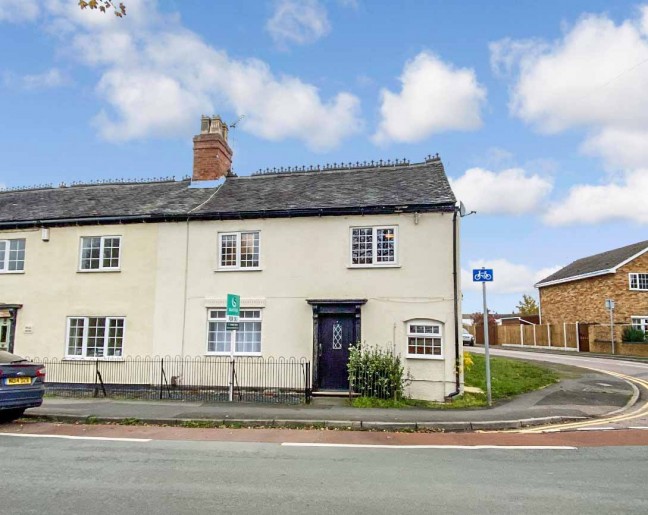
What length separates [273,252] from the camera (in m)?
16.2

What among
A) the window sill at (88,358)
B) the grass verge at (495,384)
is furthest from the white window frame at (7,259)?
the grass verge at (495,384)

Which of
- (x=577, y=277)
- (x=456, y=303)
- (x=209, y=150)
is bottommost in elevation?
(x=456, y=303)

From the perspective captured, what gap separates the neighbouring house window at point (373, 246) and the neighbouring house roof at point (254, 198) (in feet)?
2.05

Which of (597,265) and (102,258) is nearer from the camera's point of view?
(102,258)

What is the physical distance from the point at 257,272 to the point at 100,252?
5513 mm

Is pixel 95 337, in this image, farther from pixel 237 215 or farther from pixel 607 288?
pixel 607 288

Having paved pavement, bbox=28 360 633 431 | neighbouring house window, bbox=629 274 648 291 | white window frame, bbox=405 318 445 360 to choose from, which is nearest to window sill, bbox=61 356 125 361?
paved pavement, bbox=28 360 633 431

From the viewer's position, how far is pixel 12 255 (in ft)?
60.2

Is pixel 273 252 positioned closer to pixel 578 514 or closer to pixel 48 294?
pixel 48 294

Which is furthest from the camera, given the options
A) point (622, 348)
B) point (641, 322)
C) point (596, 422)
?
point (641, 322)

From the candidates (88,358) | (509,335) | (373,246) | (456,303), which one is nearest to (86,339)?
(88,358)

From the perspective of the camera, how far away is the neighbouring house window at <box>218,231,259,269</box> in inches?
649

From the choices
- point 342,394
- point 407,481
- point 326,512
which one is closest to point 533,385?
point 342,394

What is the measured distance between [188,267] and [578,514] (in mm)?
13518
